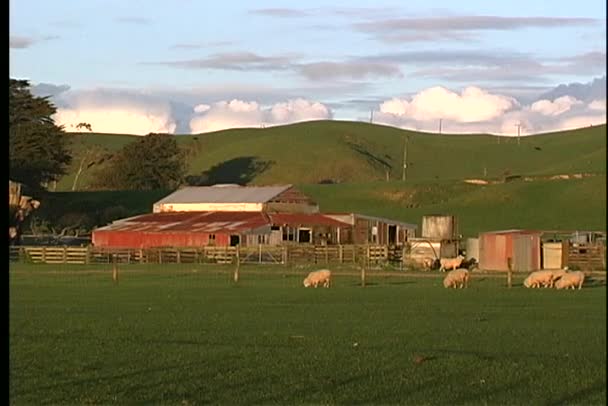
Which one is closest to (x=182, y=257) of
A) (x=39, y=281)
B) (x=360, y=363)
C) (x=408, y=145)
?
(x=39, y=281)

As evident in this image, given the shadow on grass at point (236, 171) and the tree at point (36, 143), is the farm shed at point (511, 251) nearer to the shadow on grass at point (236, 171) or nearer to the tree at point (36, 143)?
the tree at point (36, 143)

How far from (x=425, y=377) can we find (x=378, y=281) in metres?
32.4

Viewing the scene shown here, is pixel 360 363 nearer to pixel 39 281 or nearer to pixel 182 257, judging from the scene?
pixel 39 281

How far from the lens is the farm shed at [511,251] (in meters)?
61.9

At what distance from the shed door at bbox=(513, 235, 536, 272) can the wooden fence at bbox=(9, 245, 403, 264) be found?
764 centimetres

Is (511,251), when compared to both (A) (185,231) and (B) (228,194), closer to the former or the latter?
(A) (185,231)

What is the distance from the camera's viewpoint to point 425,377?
1697 cm

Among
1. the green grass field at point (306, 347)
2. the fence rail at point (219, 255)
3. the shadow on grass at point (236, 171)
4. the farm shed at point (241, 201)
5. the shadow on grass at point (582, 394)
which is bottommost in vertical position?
the shadow on grass at point (582, 394)

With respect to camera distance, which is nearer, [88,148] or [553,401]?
[553,401]

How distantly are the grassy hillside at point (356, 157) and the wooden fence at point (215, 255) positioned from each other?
92.7 meters

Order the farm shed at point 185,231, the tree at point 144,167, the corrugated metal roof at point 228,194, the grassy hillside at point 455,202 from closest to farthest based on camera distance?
the farm shed at point 185,231
the corrugated metal roof at point 228,194
the grassy hillside at point 455,202
the tree at point 144,167

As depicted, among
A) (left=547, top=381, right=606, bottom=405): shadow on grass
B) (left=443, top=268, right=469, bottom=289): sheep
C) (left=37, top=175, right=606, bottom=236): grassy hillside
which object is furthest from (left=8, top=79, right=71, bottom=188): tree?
(left=547, top=381, right=606, bottom=405): shadow on grass

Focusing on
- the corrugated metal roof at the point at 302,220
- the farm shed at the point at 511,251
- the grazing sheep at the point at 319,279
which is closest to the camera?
the grazing sheep at the point at 319,279

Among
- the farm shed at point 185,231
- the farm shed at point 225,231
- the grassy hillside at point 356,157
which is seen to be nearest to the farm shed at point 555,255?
the farm shed at point 225,231
